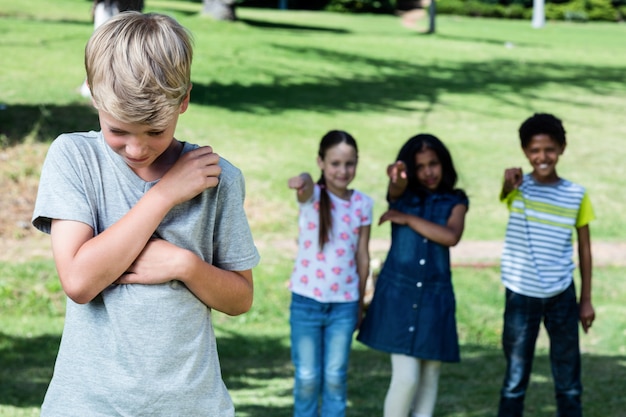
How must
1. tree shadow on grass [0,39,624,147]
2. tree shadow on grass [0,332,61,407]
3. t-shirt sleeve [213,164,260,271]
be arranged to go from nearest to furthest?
t-shirt sleeve [213,164,260,271] → tree shadow on grass [0,332,61,407] → tree shadow on grass [0,39,624,147]

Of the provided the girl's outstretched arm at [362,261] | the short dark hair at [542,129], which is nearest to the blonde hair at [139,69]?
the girl's outstretched arm at [362,261]

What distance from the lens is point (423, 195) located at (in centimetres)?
500

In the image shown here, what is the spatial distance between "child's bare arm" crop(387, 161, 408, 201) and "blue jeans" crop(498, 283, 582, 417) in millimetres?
792

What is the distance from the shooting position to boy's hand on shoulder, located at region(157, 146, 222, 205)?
2.05 meters

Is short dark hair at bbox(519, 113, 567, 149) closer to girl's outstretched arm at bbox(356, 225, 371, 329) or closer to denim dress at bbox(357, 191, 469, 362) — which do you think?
denim dress at bbox(357, 191, 469, 362)

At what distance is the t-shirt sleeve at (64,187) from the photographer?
6.76 ft

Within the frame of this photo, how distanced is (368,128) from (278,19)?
1980 centimetres

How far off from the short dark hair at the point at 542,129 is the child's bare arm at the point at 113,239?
124 inches

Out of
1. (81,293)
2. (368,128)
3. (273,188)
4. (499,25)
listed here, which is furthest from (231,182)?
(499,25)

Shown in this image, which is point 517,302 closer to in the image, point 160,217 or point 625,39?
point 160,217

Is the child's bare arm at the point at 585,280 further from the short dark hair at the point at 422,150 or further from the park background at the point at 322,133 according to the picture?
the park background at the point at 322,133

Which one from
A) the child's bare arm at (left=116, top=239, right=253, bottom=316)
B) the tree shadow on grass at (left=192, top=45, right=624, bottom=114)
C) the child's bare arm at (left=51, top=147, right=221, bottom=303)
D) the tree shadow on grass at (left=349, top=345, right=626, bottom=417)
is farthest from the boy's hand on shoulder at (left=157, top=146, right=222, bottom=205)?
the tree shadow on grass at (left=192, top=45, right=624, bottom=114)

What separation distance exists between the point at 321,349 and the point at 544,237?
51.1 inches

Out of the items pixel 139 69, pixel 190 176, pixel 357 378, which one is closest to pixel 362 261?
pixel 357 378
